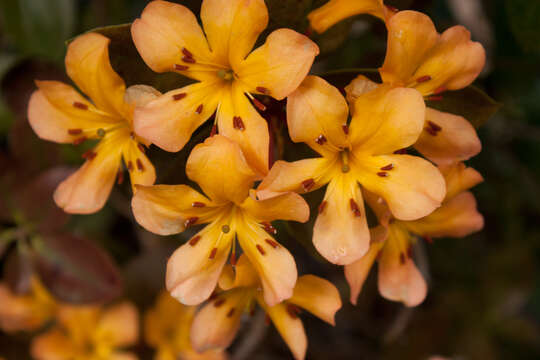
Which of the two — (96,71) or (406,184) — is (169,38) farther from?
(406,184)

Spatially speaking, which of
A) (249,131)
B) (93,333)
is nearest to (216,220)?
(249,131)

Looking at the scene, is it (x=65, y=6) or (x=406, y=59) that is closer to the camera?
(x=406, y=59)

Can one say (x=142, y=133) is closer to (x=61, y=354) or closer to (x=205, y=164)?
(x=205, y=164)

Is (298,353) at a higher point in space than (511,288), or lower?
higher

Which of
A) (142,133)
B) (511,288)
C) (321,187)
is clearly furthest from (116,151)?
(511,288)

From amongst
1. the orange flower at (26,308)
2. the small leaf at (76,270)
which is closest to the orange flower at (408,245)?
the small leaf at (76,270)
